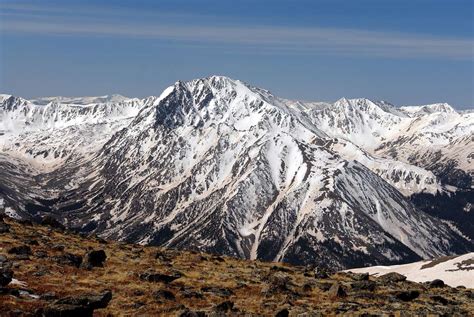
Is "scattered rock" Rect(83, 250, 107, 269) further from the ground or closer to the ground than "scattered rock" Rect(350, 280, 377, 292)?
further from the ground

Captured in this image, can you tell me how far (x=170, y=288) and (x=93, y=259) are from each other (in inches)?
428

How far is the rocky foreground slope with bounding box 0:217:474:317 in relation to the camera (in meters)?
43.0

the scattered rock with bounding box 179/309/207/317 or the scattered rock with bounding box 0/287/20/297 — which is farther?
the scattered rock with bounding box 0/287/20/297

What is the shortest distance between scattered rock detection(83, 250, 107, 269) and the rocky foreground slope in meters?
0.11

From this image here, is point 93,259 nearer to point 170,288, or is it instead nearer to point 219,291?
point 170,288

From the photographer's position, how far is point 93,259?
57719 millimetres

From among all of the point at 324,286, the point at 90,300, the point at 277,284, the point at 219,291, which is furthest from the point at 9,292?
the point at 324,286

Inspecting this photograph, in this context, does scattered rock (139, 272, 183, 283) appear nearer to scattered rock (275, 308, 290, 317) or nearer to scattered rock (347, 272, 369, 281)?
scattered rock (275, 308, 290, 317)

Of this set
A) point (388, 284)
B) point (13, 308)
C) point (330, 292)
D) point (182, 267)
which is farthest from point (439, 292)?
point (13, 308)

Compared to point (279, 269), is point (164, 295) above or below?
below

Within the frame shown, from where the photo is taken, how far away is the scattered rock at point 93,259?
5648 cm

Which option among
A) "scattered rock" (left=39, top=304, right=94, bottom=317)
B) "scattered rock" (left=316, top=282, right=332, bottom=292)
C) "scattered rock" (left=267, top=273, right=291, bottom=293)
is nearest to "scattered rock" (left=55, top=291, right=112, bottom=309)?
"scattered rock" (left=39, top=304, right=94, bottom=317)

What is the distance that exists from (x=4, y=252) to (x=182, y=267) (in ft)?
63.2

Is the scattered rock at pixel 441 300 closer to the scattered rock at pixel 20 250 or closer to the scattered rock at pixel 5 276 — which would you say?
the scattered rock at pixel 5 276
